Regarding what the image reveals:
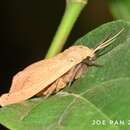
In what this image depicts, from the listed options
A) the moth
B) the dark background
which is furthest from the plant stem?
the dark background

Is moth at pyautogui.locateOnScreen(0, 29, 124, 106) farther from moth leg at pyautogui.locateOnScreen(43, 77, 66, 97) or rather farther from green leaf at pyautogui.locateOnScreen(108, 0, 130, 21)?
green leaf at pyautogui.locateOnScreen(108, 0, 130, 21)

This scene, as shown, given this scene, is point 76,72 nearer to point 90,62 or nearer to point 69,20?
point 90,62

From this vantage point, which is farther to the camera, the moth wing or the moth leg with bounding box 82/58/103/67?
the moth wing

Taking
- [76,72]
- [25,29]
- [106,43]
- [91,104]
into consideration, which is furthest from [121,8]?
[25,29]

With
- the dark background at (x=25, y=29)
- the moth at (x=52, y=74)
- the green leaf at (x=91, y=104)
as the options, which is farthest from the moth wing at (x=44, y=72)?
the dark background at (x=25, y=29)

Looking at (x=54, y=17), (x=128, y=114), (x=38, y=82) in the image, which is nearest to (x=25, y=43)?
(x=54, y=17)

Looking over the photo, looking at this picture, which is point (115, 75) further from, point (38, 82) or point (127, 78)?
point (38, 82)
